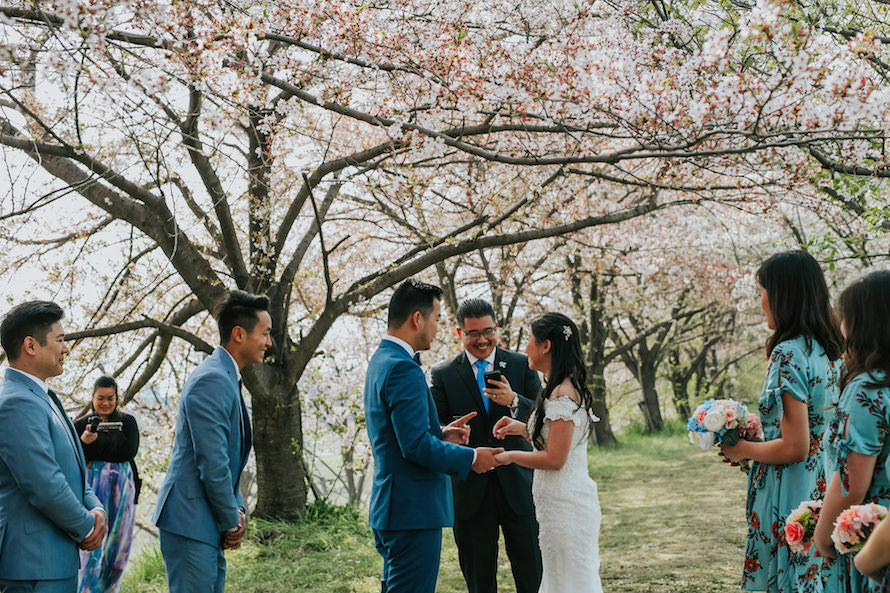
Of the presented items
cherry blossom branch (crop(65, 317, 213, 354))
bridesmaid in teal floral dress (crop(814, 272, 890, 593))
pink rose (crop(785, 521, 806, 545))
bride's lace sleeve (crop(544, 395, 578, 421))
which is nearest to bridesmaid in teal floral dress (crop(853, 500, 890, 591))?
bridesmaid in teal floral dress (crop(814, 272, 890, 593))

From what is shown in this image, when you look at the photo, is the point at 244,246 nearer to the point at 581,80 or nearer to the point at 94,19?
the point at 581,80

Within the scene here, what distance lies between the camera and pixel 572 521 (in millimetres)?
4004

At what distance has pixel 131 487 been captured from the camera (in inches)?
232

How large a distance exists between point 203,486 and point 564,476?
5.95ft

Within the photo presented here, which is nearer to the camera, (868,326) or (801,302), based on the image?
(868,326)

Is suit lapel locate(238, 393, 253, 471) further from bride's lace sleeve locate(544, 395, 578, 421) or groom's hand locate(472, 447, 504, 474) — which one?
bride's lace sleeve locate(544, 395, 578, 421)

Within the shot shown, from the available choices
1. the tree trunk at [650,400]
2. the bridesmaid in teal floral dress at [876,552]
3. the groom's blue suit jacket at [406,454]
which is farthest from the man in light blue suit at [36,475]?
the tree trunk at [650,400]

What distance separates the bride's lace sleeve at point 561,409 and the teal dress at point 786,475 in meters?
0.95

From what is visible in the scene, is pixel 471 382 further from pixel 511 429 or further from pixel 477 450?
pixel 477 450

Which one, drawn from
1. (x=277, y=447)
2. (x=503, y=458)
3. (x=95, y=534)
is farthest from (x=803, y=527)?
(x=277, y=447)

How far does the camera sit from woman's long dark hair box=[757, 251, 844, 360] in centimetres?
309

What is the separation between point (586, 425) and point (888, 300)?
1783 millimetres

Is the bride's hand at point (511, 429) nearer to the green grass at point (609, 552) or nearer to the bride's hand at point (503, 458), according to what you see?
the bride's hand at point (503, 458)

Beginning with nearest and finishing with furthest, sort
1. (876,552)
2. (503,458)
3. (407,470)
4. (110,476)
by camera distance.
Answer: (876,552), (407,470), (503,458), (110,476)
